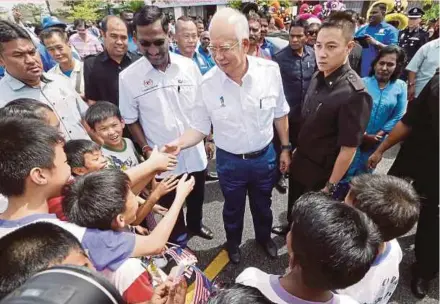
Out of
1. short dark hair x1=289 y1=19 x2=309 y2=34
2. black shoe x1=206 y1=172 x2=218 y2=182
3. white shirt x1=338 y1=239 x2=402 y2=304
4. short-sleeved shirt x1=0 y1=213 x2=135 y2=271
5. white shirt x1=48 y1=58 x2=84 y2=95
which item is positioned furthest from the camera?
black shoe x1=206 y1=172 x2=218 y2=182

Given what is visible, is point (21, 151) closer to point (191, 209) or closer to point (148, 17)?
point (148, 17)

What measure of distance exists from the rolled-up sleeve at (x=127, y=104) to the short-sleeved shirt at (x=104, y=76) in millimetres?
604

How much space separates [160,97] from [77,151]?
32.2 inches

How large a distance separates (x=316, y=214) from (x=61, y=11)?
37.1 m

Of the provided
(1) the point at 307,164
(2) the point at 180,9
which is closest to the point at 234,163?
(1) the point at 307,164

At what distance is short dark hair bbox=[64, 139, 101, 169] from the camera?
1739 millimetres

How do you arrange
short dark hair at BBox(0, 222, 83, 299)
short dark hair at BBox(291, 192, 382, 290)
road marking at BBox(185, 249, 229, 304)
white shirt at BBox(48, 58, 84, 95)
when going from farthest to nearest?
white shirt at BBox(48, 58, 84, 95) < road marking at BBox(185, 249, 229, 304) < short dark hair at BBox(291, 192, 382, 290) < short dark hair at BBox(0, 222, 83, 299)

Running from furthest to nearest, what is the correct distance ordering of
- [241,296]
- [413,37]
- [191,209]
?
[413,37], [191,209], [241,296]

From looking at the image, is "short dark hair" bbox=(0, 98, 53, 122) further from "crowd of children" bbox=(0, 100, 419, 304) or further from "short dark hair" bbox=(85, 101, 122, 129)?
"short dark hair" bbox=(85, 101, 122, 129)

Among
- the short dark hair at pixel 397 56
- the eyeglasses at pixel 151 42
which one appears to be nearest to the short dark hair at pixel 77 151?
the eyeglasses at pixel 151 42

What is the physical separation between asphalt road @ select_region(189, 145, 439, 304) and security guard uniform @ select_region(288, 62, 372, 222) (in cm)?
72

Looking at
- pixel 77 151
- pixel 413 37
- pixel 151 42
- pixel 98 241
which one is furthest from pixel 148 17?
pixel 413 37

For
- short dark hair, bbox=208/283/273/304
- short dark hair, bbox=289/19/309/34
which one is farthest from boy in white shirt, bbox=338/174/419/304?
short dark hair, bbox=289/19/309/34

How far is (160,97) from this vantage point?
2.38m
